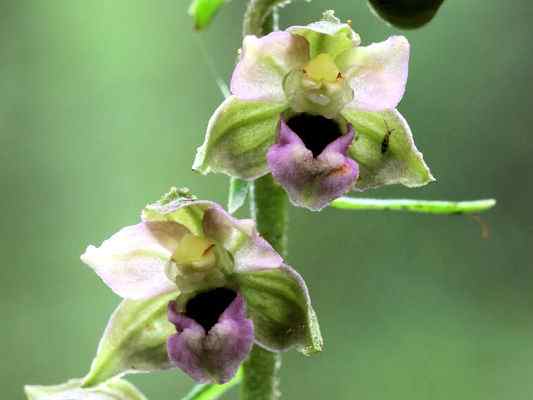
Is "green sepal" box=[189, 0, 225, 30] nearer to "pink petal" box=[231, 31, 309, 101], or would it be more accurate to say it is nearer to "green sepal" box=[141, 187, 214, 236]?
"pink petal" box=[231, 31, 309, 101]

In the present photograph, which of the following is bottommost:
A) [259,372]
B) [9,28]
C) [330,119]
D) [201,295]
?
[9,28]

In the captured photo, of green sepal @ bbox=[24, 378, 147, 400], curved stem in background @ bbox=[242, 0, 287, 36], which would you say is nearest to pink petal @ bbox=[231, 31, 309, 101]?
curved stem in background @ bbox=[242, 0, 287, 36]

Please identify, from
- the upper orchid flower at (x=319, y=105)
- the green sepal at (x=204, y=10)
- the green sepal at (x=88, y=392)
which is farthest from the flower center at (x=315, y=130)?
the green sepal at (x=88, y=392)

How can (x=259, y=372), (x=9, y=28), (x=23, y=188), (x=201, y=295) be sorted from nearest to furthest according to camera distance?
(x=201, y=295)
(x=259, y=372)
(x=23, y=188)
(x=9, y=28)

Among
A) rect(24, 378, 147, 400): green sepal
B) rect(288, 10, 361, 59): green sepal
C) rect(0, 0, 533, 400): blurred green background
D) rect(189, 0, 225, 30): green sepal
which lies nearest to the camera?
rect(288, 10, 361, 59): green sepal

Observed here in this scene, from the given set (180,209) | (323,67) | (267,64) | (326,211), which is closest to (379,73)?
(323,67)

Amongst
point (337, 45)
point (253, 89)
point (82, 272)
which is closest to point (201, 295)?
point (253, 89)

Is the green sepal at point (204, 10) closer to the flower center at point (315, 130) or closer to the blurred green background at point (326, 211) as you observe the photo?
the flower center at point (315, 130)

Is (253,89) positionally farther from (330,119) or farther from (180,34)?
(180,34)
